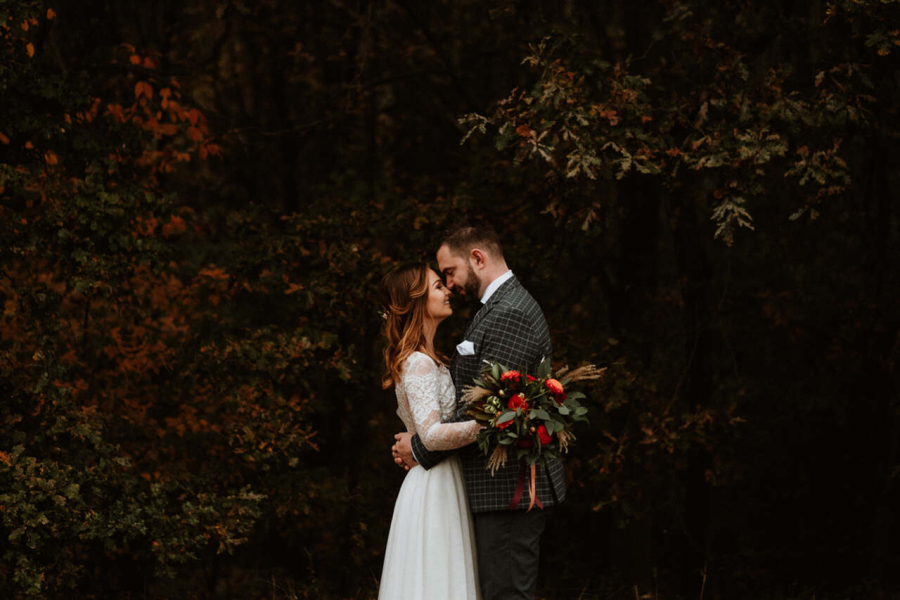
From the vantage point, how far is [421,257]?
8117 mm

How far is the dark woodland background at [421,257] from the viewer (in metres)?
6.43

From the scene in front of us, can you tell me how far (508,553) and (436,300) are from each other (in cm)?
108

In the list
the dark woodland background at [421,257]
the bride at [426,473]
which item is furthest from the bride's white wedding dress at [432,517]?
the dark woodland background at [421,257]

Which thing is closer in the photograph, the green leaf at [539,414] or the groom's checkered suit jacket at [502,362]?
the green leaf at [539,414]

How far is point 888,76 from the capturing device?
6855mm

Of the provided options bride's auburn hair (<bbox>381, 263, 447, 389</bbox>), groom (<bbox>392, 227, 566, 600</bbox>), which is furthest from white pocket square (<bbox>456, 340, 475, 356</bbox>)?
bride's auburn hair (<bbox>381, 263, 447, 389</bbox>)

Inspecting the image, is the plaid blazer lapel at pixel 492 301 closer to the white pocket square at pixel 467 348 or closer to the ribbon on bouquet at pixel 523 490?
the white pocket square at pixel 467 348

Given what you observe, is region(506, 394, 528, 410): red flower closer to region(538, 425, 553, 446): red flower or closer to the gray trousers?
region(538, 425, 553, 446): red flower

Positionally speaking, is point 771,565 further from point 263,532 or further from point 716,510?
point 263,532

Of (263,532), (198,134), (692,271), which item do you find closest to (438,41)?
(198,134)

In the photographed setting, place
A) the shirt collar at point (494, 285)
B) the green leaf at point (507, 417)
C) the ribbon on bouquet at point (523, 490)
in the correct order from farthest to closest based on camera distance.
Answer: the shirt collar at point (494, 285)
the ribbon on bouquet at point (523, 490)
the green leaf at point (507, 417)

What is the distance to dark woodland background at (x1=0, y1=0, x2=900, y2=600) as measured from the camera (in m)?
6.43

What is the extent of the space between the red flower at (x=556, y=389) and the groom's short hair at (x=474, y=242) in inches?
25.5

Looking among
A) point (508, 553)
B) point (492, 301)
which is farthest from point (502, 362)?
point (508, 553)
